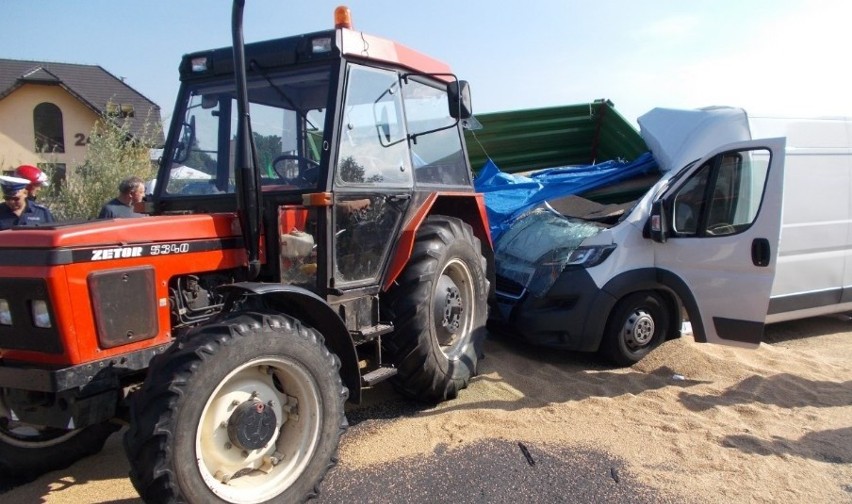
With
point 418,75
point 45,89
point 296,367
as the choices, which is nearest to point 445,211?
point 418,75

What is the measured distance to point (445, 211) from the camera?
4887 millimetres

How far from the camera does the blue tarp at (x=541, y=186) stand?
639 centimetres

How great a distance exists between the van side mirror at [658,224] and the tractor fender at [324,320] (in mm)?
2777

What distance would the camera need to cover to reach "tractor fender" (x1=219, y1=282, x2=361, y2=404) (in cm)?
315

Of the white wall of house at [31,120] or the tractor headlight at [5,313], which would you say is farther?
the white wall of house at [31,120]

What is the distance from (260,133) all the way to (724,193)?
3.58 metres

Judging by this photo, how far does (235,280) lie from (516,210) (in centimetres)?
360

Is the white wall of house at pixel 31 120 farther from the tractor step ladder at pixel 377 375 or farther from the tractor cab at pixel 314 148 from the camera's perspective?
the tractor step ladder at pixel 377 375

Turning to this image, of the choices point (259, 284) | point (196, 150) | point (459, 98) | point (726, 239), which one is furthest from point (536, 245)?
point (259, 284)

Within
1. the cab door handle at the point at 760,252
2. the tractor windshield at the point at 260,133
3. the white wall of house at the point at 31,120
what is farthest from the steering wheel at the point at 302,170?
the white wall of house at the point at 31,120

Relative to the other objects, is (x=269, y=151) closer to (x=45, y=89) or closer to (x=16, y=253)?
(x=16, y=253)

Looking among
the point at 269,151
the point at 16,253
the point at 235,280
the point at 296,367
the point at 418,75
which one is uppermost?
the point at 418,75

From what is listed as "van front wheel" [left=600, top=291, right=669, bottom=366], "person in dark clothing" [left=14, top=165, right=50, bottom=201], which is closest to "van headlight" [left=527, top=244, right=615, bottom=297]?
"van front wheel" [left=600, top=291, right=669, bottom=366]

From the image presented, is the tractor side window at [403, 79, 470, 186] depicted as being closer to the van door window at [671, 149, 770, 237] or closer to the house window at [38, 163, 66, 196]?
the van door window at [671, 149, 770, 237]
